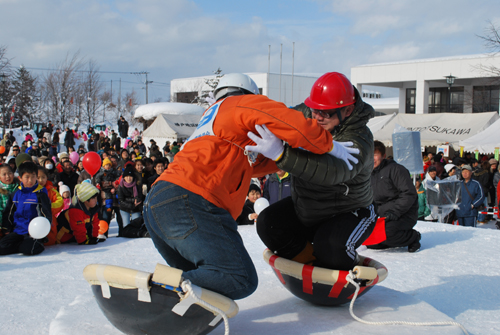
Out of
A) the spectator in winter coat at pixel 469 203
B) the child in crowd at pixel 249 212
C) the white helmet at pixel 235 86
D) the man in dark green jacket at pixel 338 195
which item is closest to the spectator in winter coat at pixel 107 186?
the child in crowd at pixel 249 212

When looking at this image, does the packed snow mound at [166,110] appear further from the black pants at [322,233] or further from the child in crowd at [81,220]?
the black pants at [322,233]

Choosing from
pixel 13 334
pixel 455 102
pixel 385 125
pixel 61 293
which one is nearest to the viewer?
pixel 13 334

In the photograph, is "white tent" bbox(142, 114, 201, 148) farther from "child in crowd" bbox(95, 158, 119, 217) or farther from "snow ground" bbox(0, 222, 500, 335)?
"snow ground" bbox(0, 222, 500, 335)

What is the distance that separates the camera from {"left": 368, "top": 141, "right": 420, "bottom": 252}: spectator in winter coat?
5.76 meters

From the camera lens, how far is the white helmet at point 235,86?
2654 mm

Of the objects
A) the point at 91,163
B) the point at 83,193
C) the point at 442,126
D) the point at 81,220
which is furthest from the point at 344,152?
the point at 442,126

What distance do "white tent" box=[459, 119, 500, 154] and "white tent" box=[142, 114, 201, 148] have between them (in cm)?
1335

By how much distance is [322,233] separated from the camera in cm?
304

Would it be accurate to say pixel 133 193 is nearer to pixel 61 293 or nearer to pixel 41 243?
pixel 41 243

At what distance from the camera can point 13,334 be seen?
9.59ft

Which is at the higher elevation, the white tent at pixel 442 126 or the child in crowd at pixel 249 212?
the white tent at pixel 442 126

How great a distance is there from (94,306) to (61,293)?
88 centimetres

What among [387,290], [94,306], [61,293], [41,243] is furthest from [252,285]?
[41,243]

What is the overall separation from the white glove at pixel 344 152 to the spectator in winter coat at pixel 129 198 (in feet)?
19.7
